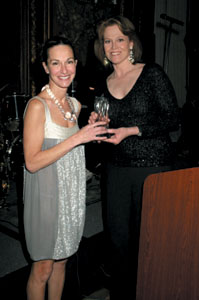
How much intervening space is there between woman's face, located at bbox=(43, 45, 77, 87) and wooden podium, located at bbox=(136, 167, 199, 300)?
2.57ft

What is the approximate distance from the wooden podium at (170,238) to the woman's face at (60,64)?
782 millimetres

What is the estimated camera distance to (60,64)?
1584 millimetres

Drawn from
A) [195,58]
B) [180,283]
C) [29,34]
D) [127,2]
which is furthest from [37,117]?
[195,58]

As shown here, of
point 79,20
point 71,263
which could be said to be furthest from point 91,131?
point 79,20

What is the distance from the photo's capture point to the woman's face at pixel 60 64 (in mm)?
1575

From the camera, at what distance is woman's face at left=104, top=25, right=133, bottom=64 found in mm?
1871

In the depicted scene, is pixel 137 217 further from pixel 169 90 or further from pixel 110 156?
pixel 169 90

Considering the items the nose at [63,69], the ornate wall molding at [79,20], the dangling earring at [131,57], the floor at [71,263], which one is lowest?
the floor at [71,263]

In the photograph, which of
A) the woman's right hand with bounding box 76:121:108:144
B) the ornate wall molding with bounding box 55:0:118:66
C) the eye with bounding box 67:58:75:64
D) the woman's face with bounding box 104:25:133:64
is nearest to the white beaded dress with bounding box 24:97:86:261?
the woman's right hand with bounding box 76:121:108:144

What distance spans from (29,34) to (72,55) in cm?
391

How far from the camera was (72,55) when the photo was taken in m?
1.62

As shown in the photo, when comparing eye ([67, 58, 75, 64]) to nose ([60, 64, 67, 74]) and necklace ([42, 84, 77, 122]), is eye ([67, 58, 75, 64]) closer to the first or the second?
nose ([60, 64, 67, 74])

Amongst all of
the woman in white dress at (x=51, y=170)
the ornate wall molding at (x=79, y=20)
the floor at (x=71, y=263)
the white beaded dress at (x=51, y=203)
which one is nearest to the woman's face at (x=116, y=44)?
the woman in white dress at (x=51, y=170)

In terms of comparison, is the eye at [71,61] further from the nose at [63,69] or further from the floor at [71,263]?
the floor at [71,263]
